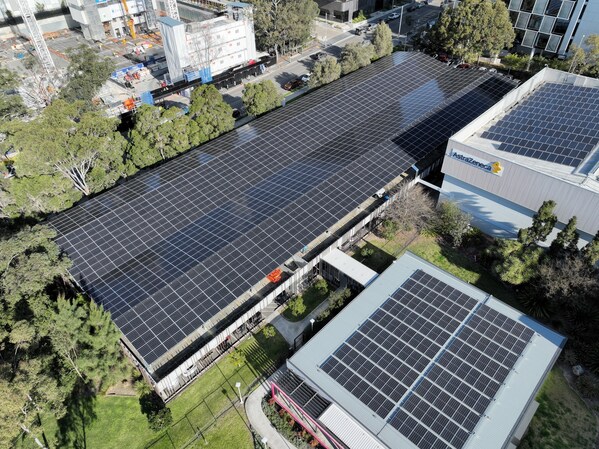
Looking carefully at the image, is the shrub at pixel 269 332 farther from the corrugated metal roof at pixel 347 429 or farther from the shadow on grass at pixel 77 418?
the shadow on grass at pixel 77 418

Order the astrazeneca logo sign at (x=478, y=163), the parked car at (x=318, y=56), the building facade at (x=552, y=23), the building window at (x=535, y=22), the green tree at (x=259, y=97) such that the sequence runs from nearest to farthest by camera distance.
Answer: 1. the astrazeneca logo sign at (x=478, y=163)
2. the green tree at (x=259, y=97)
3. the building facade at (x=552, y=23)
4. the building window at (x=535, y=22)
5. the parked car at (x=318, y=56)

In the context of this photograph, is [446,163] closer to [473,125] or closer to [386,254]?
[473,125]

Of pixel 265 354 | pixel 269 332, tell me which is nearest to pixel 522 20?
pixel 269 332

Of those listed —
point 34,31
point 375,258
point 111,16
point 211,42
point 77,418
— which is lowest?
point 77,418

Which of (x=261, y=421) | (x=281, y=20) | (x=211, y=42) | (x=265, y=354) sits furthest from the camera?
(x=281, y=20)

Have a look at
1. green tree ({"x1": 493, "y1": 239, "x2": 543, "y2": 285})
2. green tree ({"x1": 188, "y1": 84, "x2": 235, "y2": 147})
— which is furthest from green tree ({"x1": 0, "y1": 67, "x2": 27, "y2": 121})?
green tree ({"x1": 493, "y1": 239, "x2": 543, "y2": 285})

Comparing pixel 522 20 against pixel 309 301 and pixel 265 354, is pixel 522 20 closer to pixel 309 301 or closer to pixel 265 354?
pixel 309 301

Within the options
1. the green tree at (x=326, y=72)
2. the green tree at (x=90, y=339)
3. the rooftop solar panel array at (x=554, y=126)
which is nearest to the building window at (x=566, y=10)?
the rooftop solar panel array at (x=554, y=126)
